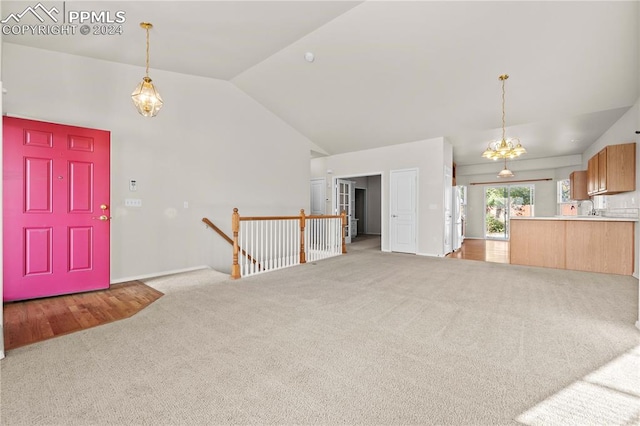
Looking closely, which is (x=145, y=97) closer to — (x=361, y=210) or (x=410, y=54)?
(x=410, y=54)

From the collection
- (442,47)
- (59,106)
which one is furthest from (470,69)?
(59,106)

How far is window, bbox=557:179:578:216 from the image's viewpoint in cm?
891

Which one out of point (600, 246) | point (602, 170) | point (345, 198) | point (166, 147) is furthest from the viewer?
point (345, 198)

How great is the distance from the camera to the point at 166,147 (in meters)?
4.69

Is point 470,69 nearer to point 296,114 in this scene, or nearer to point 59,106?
point 296,114

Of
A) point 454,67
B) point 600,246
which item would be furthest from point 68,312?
point 600,246

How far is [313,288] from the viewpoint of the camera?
3.81 m

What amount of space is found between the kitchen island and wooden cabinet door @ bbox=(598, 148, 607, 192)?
0.85 m

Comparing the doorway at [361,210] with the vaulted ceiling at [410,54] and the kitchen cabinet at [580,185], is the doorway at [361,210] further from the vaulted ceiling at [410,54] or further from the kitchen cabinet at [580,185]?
the kitchen cabinet at [580,185]

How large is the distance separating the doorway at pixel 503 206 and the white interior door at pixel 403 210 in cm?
541

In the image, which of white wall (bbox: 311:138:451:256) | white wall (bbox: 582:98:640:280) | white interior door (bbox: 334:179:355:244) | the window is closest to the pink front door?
white wall (bbox: 311:138:451:256)

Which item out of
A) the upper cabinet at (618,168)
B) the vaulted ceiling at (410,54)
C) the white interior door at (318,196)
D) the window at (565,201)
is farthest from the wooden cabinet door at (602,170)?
the white interior door at (318,196)

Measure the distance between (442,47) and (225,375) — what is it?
478 cm

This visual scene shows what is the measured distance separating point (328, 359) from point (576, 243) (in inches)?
218
